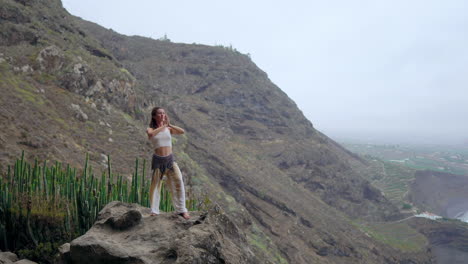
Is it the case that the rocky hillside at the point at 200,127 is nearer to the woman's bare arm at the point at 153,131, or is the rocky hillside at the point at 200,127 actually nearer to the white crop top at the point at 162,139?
the white crop top at the point at 162,139

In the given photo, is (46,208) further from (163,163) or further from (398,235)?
(398,235)

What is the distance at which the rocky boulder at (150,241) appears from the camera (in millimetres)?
4148

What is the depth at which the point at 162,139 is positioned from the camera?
523 cm

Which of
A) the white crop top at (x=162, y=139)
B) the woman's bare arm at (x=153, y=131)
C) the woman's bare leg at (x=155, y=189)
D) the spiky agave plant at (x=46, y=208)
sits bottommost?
the spiky agave plant at (x=46, y=208)

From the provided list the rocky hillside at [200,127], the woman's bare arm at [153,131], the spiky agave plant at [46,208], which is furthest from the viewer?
the rocky hillside at [200,127]

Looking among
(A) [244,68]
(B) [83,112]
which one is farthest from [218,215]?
(A) [244,68]

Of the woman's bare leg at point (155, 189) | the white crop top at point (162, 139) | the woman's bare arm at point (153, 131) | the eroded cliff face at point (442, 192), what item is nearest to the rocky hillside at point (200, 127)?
the woman's bare leg at point (155, 189)

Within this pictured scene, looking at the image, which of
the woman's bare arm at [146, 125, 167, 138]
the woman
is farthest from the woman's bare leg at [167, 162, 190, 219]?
the woman's bare arm at [146, 125, 167, 138]

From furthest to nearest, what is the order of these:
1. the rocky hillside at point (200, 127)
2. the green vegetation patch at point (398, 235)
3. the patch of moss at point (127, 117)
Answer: the green vegetation patch at point (398, 235) → the patch of moss at point (127, 117) → the rocky hillside at point (200, 127)

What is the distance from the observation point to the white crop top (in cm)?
520

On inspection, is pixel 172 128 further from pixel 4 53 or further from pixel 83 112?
pixel 4 53

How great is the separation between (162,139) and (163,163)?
1.34 feet

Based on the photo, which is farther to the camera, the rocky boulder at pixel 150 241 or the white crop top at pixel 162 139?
the white crop top at pixel 162 139

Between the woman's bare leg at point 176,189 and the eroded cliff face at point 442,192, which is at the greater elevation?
the woman's bare leg at point 176,189
